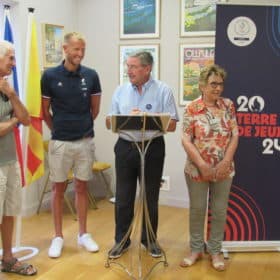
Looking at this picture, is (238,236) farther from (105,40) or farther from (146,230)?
(105,40)

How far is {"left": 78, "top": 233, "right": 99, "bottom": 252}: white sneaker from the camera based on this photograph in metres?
3.31

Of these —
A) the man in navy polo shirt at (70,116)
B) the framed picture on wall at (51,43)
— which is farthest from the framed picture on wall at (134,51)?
the man in navy polo shirt at (70,116)

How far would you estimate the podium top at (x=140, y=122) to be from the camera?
2658 millimetres

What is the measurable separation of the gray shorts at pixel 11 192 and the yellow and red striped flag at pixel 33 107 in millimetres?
445

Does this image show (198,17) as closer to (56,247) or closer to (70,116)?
(70,116)

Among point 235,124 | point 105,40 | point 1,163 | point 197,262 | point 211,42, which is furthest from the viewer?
point 105,40

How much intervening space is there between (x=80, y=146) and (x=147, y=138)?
550 millimetres

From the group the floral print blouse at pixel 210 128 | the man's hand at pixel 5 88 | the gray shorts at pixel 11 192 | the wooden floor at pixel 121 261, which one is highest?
the man's hand at pixel 5 88

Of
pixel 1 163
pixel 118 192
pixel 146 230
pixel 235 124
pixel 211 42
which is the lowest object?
pixel 146 230

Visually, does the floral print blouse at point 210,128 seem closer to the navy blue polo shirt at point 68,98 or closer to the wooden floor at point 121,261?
the wooden floor at point 121,261

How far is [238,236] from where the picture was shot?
335 centimetres

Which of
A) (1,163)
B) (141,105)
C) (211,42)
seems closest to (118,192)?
(141,105)

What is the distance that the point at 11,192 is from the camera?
2773mm

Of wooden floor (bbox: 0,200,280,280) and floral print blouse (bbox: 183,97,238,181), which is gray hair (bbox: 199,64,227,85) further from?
wooden floor (bbox: 0,200,280,280)
